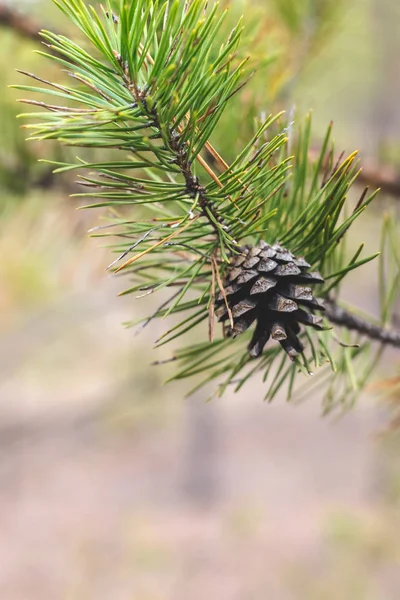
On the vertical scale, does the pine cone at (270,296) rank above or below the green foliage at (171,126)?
below

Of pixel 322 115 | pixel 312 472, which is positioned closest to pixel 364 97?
pixel 322 115

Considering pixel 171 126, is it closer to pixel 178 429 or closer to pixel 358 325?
pixel 358 325

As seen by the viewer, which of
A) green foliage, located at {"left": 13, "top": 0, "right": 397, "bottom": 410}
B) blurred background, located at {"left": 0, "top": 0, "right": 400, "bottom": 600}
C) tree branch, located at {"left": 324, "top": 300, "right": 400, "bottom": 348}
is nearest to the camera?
green foliage, located at {"left": 13, "top": 0, "right": 397, "bottom": 410}

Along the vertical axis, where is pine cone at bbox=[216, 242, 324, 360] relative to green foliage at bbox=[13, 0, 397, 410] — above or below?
below

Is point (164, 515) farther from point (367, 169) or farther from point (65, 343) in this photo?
point (367, 169)

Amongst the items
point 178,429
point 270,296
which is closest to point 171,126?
point 270,296
